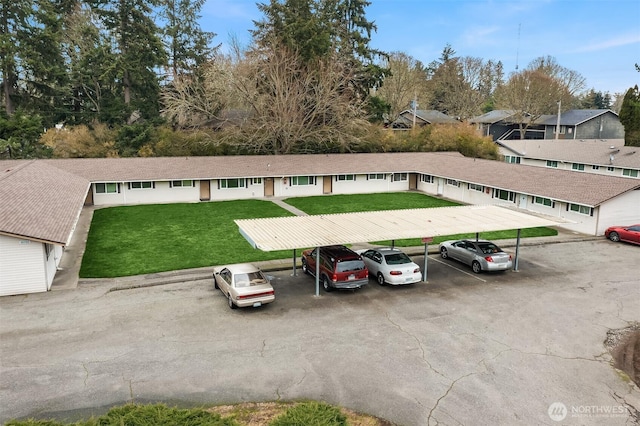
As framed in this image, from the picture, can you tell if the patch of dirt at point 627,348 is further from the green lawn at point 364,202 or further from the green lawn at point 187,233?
the green lawn at point 364,202

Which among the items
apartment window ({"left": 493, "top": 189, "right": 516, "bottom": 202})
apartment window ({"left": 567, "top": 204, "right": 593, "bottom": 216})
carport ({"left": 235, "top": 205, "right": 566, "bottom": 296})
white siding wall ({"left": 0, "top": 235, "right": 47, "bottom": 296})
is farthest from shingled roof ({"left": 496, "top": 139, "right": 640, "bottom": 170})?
white siding wall ({"left": 0, "top": 235, "right": 47, "bottom": 296})

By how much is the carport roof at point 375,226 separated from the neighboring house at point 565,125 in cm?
5114

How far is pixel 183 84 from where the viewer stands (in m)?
43.5

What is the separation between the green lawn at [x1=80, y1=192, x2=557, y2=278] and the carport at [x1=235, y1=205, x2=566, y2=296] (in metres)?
3.36

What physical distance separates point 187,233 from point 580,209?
2394cm

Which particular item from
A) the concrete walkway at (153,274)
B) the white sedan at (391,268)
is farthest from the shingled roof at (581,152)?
the white sedan at (391,268)

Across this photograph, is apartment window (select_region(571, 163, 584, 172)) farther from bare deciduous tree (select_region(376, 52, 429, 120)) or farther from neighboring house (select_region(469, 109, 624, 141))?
bare deciduous tree (select_region(376, 52, 429, 120))

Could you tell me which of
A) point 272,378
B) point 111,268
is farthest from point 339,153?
point 272,378

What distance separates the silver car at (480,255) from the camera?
20.3 metres

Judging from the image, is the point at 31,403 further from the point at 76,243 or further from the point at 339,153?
the point at 339,153

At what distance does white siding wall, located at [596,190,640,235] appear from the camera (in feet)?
90.7

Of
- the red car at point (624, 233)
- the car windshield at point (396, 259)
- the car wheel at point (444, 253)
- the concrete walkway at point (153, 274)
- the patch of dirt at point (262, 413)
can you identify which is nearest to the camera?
the patch of dirt at point (262, 413)

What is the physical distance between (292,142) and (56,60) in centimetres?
2712

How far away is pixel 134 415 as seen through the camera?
9055mm
